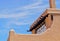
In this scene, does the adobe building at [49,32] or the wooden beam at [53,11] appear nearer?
the adobe building at [49,32]

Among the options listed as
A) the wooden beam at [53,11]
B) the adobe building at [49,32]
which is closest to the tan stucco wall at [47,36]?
the adobe building at [49,32]

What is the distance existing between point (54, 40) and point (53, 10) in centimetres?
158

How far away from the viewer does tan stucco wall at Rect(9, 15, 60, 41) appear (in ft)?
30.5

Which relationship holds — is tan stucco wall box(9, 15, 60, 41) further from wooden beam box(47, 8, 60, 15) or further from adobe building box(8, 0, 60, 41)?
wooden beam box(47, 8, 60, 15)

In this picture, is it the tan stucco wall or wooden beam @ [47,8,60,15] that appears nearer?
the tan stucco wall

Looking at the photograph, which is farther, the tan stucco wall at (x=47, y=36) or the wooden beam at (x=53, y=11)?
the wooden beam at (x=53, y=11)

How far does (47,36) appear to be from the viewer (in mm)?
9586

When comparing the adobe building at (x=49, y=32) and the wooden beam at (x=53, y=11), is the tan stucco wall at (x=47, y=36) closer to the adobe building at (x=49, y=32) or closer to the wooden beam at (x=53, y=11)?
the adobe building at (x=49, y=32)

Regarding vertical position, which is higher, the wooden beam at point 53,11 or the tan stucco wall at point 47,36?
the wooden beam at point 53,11

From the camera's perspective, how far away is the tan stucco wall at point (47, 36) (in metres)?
9.30

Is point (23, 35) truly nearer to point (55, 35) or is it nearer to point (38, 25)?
point (55, 35)

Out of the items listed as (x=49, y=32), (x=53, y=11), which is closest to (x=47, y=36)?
(x=49, y=32)

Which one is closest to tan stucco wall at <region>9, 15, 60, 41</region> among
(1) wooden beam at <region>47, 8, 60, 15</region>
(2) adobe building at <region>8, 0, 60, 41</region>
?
(2) adobe building at <region>8, 0, 60, 41</region>

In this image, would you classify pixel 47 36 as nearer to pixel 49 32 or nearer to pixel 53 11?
pixel 49 32
